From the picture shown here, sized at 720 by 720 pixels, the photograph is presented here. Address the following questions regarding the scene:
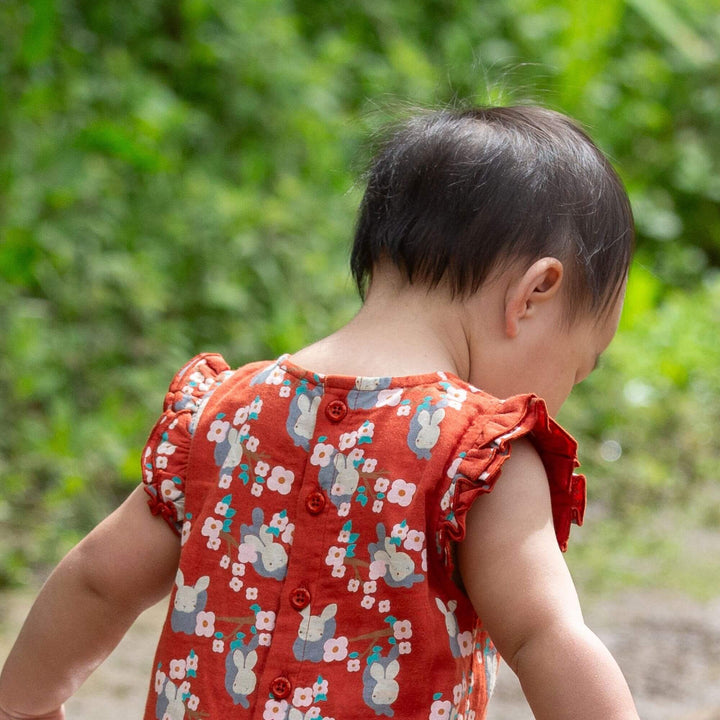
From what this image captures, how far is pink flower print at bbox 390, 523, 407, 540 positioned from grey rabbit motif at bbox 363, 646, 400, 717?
11cm

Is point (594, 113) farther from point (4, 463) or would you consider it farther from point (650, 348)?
point (4, 463)

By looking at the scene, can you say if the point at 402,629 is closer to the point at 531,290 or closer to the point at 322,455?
the point at 322,455

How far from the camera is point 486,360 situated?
4.60ft

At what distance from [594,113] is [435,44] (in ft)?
2.94

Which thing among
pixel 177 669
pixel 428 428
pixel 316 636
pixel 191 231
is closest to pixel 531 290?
pixel 428 428

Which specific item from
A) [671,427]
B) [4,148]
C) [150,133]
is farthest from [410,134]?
[671,427]

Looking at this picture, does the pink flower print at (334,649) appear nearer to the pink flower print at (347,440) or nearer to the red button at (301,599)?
the red button at (301,599)

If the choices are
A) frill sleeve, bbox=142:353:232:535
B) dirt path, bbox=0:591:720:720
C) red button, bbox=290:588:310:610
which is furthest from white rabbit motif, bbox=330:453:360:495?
dirt path, bbox=0:591:720:720

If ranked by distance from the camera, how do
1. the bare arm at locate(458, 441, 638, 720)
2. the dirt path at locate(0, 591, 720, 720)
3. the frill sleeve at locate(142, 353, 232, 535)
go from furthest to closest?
the dirt path at locate(0, 591, 720, 720)
the frill sleeve at locate(142, 353, 232, 535)
the bare arm at locate(458, 441, 638, 720)

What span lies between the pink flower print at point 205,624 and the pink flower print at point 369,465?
0.23 m

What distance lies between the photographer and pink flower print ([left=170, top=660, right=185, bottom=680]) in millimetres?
1338

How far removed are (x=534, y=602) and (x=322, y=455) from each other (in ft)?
0.86

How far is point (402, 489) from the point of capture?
1246 millimetres

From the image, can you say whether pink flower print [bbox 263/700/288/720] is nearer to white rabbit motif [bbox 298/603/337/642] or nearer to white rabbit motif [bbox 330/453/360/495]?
white rabbit motif [bbox 298/603/337/642]
